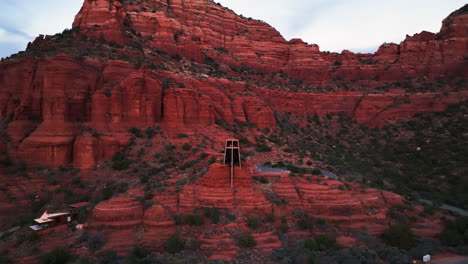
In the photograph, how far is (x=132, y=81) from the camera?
77.2ft

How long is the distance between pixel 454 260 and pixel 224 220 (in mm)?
13094

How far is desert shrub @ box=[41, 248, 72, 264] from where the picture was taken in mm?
11906

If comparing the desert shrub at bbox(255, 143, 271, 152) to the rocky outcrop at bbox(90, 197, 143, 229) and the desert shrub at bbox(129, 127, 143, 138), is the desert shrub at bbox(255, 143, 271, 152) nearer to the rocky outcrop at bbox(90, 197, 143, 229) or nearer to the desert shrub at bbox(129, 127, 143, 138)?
the desert shrub at bbox(129, 127, 143, 138)

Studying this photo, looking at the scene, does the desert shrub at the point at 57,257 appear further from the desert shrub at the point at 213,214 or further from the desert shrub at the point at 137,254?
the desert shrub at the point at 213,214

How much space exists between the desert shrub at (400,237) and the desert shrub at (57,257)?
57.3 ft

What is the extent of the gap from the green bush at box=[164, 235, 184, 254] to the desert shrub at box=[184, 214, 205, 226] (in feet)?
4.13

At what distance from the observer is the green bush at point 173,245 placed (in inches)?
517

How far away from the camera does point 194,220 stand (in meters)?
14.7

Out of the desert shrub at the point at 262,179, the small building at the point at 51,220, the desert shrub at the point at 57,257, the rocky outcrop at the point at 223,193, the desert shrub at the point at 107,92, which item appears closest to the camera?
the desert shrub at the point at 57,257

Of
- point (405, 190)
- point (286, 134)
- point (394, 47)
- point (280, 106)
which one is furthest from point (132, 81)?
point (394, 47)

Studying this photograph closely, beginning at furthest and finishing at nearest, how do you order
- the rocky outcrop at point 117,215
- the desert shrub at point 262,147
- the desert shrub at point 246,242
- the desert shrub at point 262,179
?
the desert shrub at point 262,147, the desert shrub at point 262,179, the rocky outcrop at point 117,215, the desert shrub at point 246,242

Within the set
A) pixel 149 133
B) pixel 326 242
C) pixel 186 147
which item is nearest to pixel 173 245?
pixel 326 242

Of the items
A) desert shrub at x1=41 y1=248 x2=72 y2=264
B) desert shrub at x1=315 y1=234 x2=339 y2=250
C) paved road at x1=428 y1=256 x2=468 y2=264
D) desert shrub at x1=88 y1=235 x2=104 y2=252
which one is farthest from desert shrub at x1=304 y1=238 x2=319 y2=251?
desert shrub at x1=41 y1=248 x2=72 y2=264

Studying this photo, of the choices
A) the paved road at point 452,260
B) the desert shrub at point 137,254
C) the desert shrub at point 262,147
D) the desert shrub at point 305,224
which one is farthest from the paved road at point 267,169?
the paved road at point 452,260
